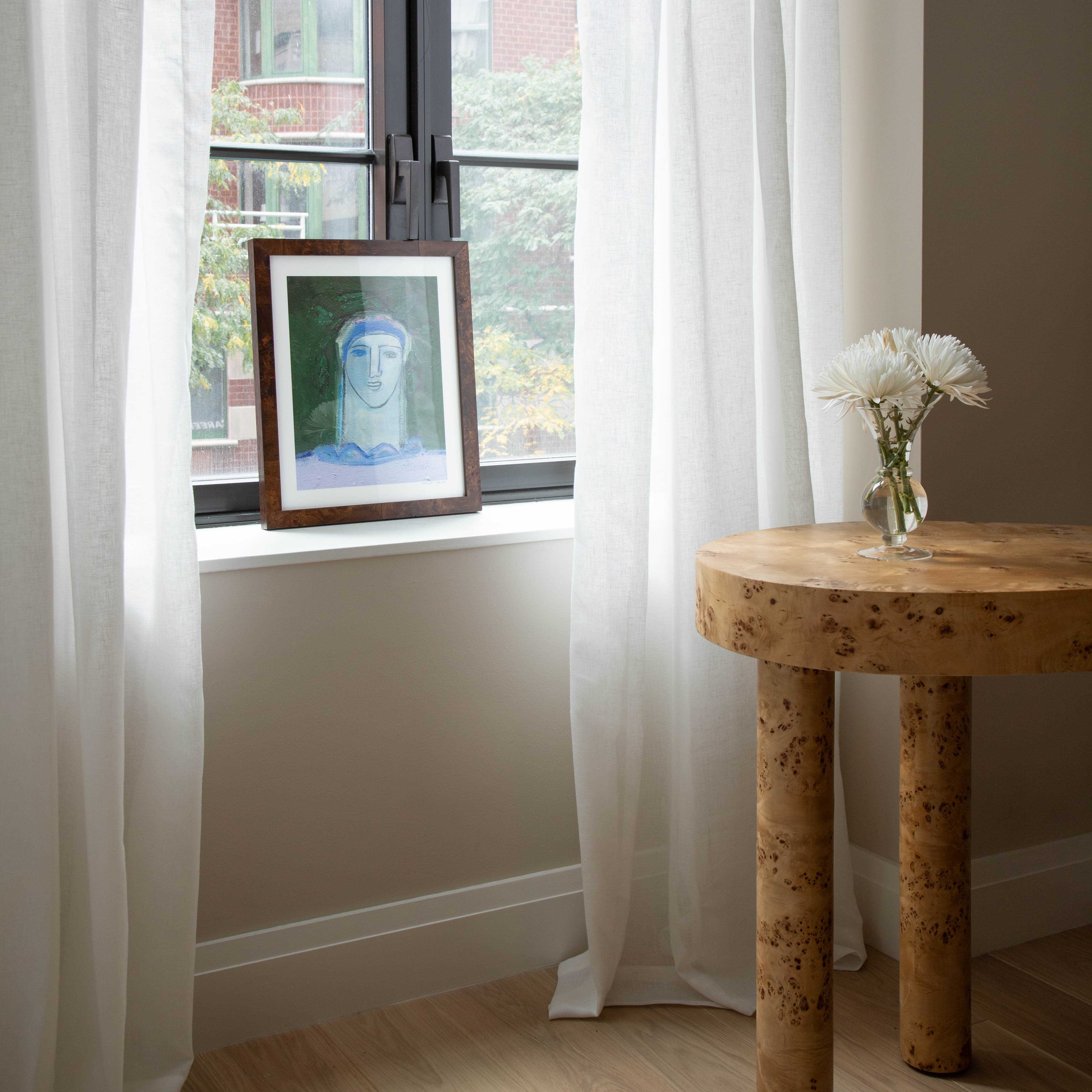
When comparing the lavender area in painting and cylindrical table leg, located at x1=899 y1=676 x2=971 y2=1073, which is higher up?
the lavender area in painting

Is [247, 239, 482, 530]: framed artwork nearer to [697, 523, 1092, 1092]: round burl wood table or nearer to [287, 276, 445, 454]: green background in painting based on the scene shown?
[287, 276, 445, 454]: green background in painting

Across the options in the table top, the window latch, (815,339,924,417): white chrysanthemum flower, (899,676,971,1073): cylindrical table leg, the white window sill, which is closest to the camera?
the table top

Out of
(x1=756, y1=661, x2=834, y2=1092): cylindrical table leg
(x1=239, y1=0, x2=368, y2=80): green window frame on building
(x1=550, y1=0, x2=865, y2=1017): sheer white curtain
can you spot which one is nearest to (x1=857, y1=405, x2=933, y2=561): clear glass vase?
(x1=756, y1=661, x2=834, y2=1092): cylindrical table leg

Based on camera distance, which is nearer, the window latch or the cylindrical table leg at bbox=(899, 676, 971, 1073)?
→ the cylindrical table leg at bbox=(899, 676, 971, 1073)

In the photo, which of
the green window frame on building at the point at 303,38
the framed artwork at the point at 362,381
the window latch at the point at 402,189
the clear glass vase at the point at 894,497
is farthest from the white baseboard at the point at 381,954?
the green window frame on building at the point at 303,38

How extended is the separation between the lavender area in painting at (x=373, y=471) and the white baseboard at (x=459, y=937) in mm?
732

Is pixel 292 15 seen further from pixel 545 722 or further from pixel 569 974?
pixel 569 974

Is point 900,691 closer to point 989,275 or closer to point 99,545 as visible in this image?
point 989,275

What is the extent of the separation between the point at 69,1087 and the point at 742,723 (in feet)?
3.75

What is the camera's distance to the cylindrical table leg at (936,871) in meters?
1.60

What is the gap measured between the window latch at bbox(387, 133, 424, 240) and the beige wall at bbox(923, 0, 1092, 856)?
0.90 metres

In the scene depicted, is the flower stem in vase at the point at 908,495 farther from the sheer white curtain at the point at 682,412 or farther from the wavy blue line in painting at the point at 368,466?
the wavy blue line in painting at the point at 368,466

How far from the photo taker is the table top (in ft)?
4.00

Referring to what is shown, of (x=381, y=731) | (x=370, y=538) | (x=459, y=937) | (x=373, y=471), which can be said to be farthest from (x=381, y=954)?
(x=373, y=471)
